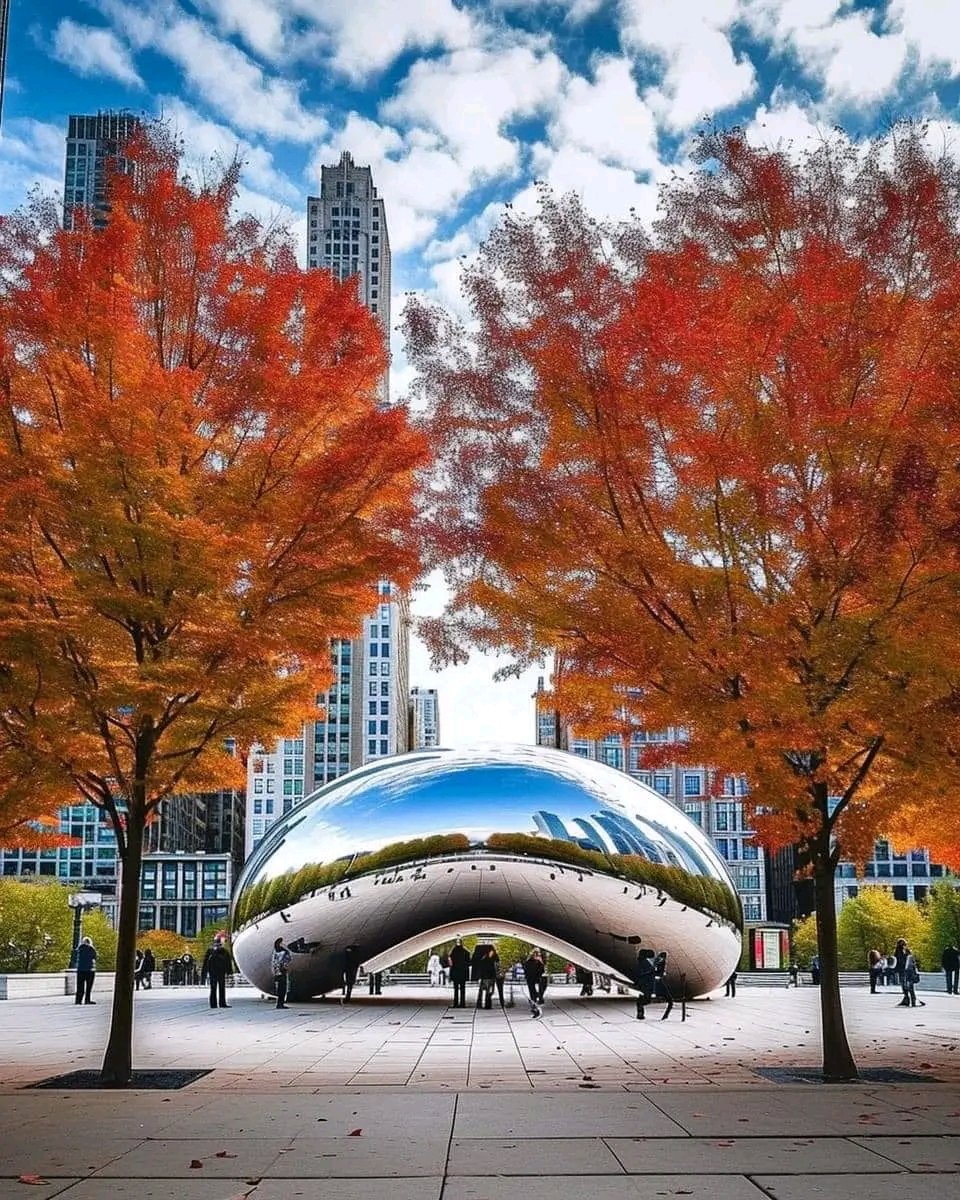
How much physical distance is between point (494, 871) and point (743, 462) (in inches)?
503

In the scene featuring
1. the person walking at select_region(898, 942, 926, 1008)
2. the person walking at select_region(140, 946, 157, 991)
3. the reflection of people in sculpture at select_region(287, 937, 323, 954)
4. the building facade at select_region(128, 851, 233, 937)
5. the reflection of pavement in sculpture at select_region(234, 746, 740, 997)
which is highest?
the reflection of pavement in sculpture at select_region(234, 746, 740, 997)

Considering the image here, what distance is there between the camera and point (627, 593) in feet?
41.4

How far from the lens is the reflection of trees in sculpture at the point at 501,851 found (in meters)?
22.5

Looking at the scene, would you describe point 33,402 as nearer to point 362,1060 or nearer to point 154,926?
point 362,1060

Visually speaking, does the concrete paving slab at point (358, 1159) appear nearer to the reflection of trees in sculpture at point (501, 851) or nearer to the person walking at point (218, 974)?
the reflection of trees in sculpture at point (501, 851)

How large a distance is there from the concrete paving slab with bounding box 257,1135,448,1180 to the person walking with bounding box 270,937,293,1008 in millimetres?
15416

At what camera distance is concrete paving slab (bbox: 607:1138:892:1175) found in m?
7.75

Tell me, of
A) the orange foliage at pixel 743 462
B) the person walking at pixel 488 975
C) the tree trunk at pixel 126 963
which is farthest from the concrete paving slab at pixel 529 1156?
the person walking at pixel 488 975

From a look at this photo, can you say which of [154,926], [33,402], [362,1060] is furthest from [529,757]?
[154,926]

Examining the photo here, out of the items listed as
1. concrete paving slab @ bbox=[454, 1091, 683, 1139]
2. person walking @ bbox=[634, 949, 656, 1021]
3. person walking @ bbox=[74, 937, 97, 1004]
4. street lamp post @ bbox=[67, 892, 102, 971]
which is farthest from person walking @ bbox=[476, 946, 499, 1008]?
street lamp post @ bbox=[67, 892, 102, 971]

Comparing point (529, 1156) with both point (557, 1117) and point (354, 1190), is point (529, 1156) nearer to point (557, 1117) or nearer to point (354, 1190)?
point (354, 1190)

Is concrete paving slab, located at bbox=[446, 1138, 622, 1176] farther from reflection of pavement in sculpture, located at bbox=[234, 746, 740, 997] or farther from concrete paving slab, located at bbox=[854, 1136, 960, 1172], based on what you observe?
reflection of pavement in sculpture, located at bbox=[234, 746, 740, 997]

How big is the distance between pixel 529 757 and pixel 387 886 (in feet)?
12.9

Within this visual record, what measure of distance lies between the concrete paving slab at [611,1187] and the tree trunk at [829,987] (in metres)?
5.45
